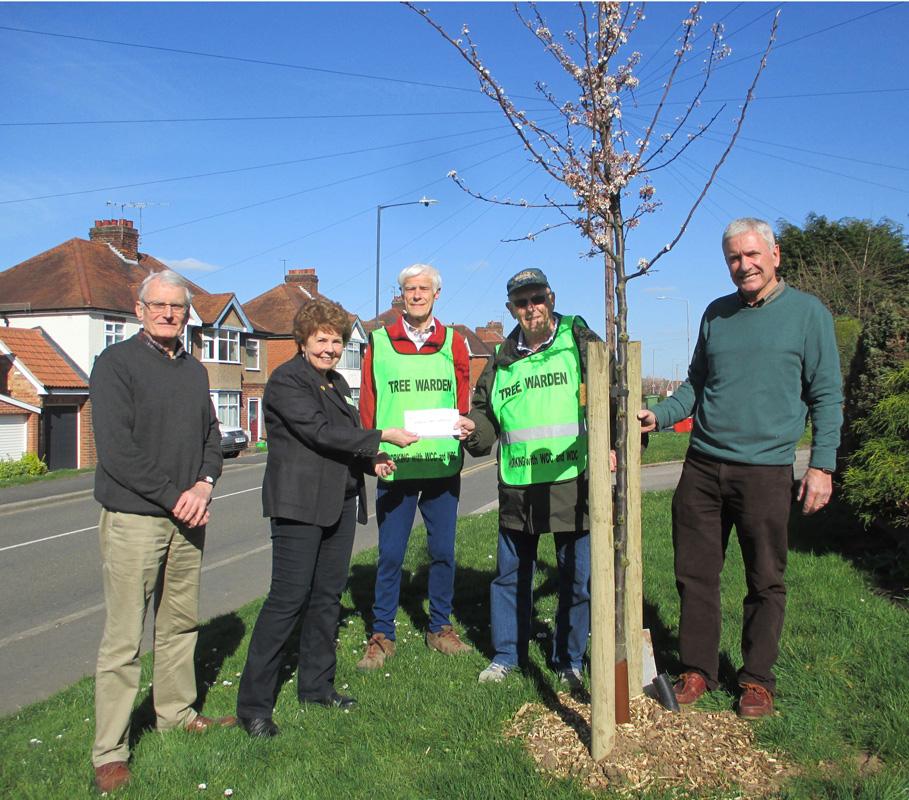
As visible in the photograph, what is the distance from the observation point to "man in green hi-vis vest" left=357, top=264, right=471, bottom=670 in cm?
495

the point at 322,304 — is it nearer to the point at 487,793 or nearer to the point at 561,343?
the point at 561,343

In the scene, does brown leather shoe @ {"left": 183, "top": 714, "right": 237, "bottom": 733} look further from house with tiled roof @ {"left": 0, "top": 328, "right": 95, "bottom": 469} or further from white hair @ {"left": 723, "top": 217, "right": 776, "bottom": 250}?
house with tiled roof @ {"left": 0, "top": 328, "right": 95, "bottom": 469}

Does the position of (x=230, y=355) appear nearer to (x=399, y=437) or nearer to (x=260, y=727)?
(x=399, y=437)

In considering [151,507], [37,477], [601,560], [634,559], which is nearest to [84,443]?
[37,477]

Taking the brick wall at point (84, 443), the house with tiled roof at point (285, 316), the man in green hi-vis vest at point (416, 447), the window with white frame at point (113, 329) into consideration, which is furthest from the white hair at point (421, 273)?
the house with tiled roof at point (285, 316)

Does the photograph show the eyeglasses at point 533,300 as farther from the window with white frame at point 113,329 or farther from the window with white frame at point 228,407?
the window with white frame at point 228,407

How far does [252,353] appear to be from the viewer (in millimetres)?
45812

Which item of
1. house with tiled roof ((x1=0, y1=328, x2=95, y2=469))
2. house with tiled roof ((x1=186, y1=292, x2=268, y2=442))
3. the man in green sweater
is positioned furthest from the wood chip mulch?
house with tiled roof ((x1=186, y1=292, x2=268, y2=442))

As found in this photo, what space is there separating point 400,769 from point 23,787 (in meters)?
1.63

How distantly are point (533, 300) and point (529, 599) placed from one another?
1.67m

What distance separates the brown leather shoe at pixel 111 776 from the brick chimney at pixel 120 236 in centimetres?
4034

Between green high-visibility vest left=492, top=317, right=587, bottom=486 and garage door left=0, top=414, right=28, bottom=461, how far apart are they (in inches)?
1133

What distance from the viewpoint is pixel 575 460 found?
169 inches

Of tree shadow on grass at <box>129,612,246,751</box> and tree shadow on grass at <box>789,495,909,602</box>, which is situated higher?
tree shadow on grass at <box>789,495,909,602</box>
